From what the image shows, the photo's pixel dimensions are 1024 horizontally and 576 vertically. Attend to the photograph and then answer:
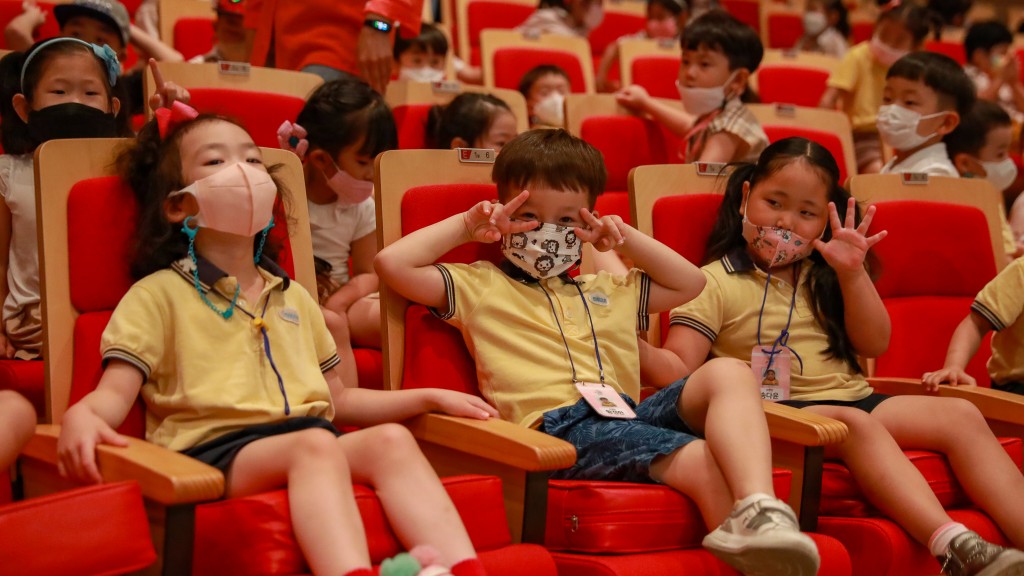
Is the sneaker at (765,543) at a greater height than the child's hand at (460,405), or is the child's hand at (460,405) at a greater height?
the child's hand at (460,405)

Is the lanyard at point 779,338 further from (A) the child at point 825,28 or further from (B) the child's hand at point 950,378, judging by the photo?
(A) the child at point 825,28

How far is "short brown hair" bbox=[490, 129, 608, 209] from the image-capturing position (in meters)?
2.24

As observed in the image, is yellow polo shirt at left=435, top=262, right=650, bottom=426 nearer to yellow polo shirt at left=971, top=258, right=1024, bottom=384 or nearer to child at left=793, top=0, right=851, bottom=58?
yellow polo shirt at left=971, top=258, right=1024, bottom=384

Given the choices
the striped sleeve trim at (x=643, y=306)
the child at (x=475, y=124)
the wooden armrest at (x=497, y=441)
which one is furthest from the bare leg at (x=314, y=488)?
the child at (x=475, y=124)

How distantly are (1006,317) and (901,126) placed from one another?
1.15m

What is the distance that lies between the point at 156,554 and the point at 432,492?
1.35 ft

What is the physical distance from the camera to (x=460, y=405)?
2.07 m

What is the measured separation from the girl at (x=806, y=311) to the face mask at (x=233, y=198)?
905 mm

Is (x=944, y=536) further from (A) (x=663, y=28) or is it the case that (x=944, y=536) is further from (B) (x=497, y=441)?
(A) (x=663, y=28)

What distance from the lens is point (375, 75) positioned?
3.38 meters

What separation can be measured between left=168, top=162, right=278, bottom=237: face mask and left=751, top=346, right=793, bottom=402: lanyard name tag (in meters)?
1.12

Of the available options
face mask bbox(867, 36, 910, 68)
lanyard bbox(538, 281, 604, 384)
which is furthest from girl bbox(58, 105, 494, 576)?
face mask bbox(867, 36, 910, 68)

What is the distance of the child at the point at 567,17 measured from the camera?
5758 mm

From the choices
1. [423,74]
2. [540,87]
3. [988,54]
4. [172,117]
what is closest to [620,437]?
[172,117]
